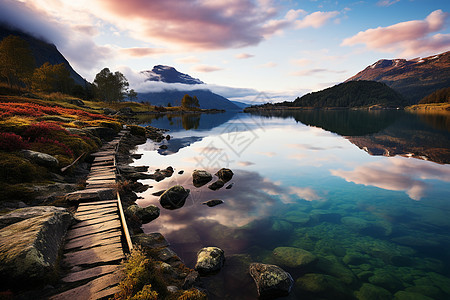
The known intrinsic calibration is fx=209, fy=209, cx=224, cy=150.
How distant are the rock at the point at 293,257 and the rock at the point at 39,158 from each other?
18.7 metres

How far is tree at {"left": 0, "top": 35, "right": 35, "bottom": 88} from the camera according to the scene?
3056 inches

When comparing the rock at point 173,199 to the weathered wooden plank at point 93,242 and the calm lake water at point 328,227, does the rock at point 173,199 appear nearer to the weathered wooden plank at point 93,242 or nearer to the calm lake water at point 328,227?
the calm lake water at point 328,227

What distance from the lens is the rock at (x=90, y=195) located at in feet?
44.2

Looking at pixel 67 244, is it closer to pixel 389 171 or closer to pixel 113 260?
pixel 113 260

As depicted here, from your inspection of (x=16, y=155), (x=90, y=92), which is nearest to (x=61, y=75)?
(x=90, y=92)

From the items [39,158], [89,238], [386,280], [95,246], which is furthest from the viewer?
[39,158]

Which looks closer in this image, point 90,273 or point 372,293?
point 90,273

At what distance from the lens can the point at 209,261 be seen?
10.3 meters

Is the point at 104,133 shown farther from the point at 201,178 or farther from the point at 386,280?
the point at 386,280

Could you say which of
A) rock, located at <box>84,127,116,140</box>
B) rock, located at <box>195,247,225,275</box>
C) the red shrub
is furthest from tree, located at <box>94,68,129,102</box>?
rock, located at <box>195,247,225,275</box>

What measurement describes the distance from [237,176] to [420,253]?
17114 mm

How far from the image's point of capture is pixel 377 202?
713 inches

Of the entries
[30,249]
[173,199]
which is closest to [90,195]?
[173,199]

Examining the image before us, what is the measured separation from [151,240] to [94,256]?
401cm
